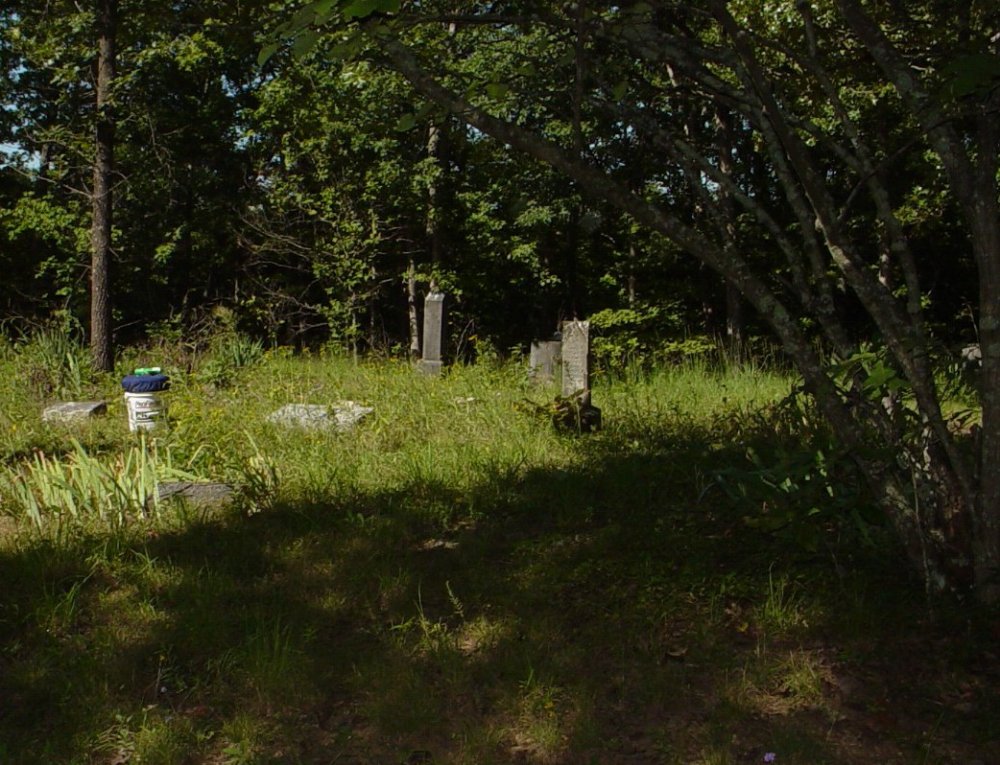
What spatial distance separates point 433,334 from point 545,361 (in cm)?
166

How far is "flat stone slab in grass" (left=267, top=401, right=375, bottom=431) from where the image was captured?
258 inches

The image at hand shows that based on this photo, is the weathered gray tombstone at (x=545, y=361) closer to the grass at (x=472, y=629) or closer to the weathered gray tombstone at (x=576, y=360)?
the weathered gray tombstone at (x=576, y=360)

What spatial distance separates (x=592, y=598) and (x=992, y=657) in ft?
4.84

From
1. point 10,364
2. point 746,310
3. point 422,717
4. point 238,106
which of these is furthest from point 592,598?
point 238,106

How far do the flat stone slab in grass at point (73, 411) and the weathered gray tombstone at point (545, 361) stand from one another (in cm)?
407

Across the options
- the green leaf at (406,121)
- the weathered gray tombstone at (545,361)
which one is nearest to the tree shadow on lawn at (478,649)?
the green leaf at (406,121)

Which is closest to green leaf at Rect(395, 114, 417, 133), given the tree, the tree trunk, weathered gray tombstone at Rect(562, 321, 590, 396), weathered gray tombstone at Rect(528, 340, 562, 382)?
the tree

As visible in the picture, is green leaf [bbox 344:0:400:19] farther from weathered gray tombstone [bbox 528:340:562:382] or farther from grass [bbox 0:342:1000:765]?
weathered gray tombstone [bbox 528:340:562:382]

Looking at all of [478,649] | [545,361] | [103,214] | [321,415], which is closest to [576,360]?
[545,361]

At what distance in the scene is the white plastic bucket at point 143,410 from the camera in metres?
6.89

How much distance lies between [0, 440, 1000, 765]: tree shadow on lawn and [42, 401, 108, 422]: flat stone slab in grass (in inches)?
149

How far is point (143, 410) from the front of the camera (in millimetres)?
6918

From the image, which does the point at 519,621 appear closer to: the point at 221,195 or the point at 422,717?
the point at 422,717

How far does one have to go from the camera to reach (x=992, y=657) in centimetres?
309
